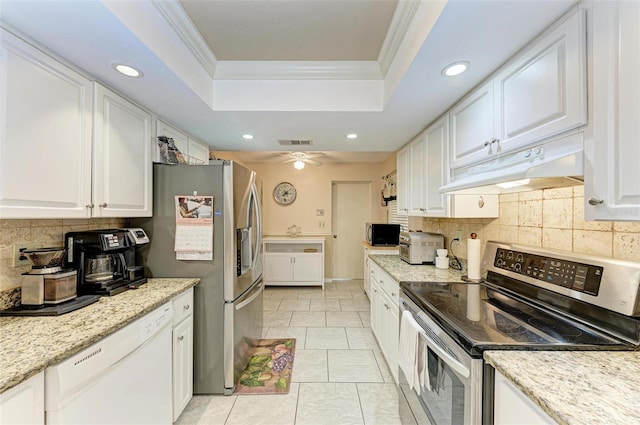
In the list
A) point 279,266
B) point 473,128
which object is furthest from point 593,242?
point 279,266

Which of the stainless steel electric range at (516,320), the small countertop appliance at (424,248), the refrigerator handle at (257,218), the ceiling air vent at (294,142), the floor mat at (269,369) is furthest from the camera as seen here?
the ceiling air vent at (294,142)

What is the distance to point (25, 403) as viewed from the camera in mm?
881

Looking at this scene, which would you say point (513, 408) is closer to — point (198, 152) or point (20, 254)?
point (20, 254)

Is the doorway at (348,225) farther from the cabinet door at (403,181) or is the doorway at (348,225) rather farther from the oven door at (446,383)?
the oven door at (446,383)

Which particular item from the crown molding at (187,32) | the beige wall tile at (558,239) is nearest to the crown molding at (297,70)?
the crown molding at (187,32)

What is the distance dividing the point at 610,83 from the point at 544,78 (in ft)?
1.01

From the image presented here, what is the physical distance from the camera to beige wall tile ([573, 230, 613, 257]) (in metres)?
1.19

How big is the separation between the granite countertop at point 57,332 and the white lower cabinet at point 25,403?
1.6 inches

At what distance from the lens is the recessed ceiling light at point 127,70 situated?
4.79ft

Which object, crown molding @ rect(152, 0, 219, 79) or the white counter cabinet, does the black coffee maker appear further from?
the white counter cabinet

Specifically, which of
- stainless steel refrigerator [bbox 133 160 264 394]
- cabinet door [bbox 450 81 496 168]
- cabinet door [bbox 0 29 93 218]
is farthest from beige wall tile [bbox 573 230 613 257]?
cabinet door [bbox 0 29 93 218]

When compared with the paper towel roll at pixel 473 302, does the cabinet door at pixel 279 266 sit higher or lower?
lower

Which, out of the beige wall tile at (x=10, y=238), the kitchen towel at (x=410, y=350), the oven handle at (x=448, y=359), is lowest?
the kitchen towel at (x=410, y=350)

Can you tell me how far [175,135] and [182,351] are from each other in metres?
1.82
